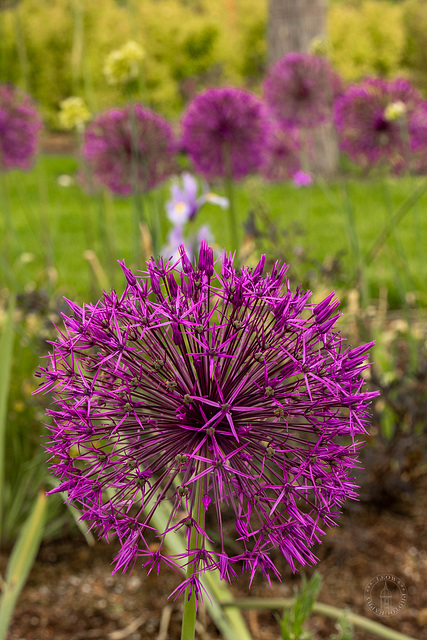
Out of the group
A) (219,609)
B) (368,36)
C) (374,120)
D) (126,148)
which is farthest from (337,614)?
(368,36)

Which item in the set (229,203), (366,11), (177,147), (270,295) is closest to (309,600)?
(270,295)

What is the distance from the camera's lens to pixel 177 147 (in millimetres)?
3018

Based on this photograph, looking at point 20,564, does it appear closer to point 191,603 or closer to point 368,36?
point 191,603

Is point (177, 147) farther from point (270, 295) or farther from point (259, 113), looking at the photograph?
point (270, 295)

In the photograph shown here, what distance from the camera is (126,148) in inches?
122

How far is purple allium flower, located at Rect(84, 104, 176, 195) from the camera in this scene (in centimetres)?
290

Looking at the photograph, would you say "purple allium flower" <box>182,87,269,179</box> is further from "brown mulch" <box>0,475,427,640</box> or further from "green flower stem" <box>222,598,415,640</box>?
"green flower stem" <box>222,598,415,640</box>

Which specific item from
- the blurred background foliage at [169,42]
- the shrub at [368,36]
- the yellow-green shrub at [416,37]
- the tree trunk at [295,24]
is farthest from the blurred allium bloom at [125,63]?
the yellow-green shrub at [416,37]

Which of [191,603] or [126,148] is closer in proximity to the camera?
[191,603]

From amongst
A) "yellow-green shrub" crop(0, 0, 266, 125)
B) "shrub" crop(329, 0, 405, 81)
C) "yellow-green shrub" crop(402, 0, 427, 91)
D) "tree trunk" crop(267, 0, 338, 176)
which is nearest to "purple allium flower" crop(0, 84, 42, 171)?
"tree trunk" crop(267, 0, 338, 176)

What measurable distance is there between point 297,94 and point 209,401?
119 inches

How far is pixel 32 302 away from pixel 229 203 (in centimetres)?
95

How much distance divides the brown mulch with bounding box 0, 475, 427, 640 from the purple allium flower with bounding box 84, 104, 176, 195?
4.70 feet

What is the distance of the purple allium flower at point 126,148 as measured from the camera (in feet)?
9.52
